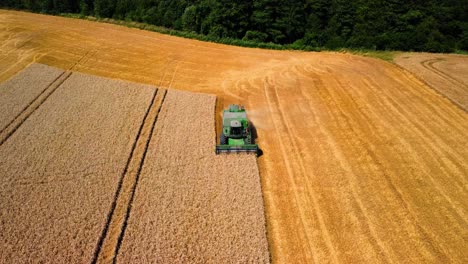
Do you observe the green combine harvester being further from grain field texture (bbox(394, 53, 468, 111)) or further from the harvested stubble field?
grain field texture (bbox(394, 53, 468, 111))

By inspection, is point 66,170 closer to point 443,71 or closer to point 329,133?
point 329,133

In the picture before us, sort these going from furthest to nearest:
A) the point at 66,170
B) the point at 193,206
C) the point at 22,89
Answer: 1. the point at 22,89
2. the point at 66,170
3. the point at 193,206

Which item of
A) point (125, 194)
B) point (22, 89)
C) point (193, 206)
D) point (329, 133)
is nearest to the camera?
point (193, 206)

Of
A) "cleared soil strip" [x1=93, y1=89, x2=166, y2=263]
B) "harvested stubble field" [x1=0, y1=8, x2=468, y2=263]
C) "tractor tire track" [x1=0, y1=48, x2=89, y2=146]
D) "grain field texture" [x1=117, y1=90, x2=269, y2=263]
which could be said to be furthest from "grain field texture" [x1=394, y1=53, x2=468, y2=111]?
"tractor tire track" [x1=0, y1=48, x2=89, y2=146]

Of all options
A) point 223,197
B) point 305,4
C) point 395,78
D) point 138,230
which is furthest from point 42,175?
point 305,4

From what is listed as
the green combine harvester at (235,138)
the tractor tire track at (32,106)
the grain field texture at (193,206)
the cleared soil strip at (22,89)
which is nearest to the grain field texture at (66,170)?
the tractor tire track at (32,106)

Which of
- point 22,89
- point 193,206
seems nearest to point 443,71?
point 193,206

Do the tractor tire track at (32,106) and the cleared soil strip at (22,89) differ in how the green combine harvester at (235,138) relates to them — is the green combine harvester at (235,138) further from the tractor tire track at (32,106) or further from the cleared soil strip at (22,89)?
the cleared soil strip at (22,89)
